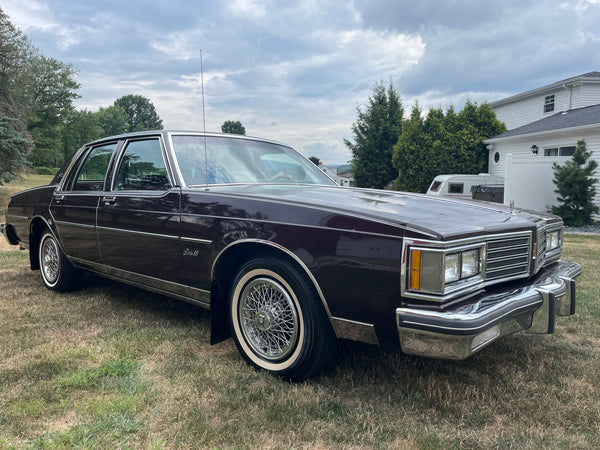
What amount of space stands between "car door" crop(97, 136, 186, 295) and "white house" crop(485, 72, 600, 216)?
13346 mm

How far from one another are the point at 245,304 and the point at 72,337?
1.51 m

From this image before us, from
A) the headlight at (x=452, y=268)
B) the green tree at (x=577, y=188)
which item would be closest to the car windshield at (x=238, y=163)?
the headlight at (x=452, y=268)

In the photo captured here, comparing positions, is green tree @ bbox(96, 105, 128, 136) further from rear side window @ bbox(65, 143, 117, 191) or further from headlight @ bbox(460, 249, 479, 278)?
headlight @ bbox(460, 249, 479, 278)

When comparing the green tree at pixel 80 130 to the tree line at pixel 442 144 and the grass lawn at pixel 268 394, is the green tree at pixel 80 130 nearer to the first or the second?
the tree line at pixel 442 144

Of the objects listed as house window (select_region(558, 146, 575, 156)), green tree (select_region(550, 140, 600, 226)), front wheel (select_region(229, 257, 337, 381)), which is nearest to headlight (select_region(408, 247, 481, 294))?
front wheel (select_region(229, 257, 337, 381))

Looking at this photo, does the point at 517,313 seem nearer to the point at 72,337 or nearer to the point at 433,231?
Answer: the point at 433,231

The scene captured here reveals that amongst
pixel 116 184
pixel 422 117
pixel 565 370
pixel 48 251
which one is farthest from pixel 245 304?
pixel 422 117

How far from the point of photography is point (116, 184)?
13.0 ft

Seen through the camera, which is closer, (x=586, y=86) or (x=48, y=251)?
(x=48, y=251)

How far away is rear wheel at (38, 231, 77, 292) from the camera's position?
15.5 ft

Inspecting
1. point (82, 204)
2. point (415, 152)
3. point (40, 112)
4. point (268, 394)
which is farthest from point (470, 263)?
point (40, 112)

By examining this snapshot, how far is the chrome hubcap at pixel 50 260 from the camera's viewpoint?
4918 millimetres

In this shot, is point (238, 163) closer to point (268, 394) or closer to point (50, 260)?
point (268, 394)

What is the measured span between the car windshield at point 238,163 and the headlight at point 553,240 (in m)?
1.77
